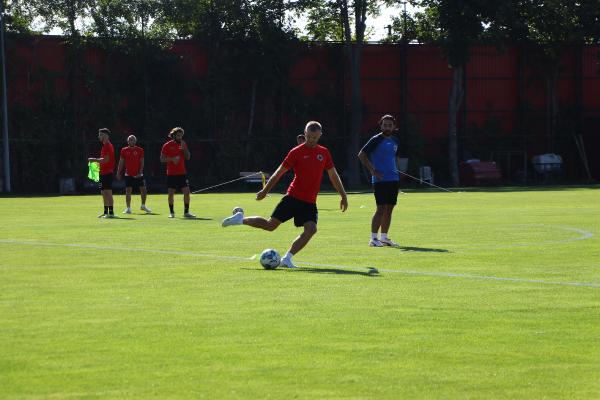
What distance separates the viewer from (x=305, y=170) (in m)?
16.3

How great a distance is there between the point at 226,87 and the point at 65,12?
842 centimetres

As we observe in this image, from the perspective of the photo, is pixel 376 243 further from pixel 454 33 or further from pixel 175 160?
pixel 454 33

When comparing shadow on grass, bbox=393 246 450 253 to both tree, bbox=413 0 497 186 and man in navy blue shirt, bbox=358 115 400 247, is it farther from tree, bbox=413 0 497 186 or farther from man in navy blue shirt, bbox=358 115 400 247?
tree, bbox=413 0 497 186

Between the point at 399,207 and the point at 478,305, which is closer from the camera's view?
the point at 478,305

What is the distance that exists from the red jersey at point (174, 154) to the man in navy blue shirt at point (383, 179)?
10.7 meters

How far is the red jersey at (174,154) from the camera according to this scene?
1174 inches

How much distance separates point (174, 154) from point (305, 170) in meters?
14.0

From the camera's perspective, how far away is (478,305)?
11867mm

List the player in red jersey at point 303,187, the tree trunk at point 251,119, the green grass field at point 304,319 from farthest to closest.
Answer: the tree trunk at point 251,119
the player in red jersey at point 303,187
the green grass field at point 304,319

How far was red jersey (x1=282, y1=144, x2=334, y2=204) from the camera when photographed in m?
16.3

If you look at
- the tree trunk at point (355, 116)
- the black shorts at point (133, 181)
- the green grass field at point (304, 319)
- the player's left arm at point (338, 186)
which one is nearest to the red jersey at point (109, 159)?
the black shorts at point (133, 181)

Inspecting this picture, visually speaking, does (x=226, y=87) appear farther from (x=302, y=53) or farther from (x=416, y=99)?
(x=416, y=99)

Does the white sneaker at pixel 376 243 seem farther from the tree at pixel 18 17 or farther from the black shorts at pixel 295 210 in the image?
the tree at pixel 18 17

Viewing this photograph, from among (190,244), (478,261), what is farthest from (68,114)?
(478,261)
